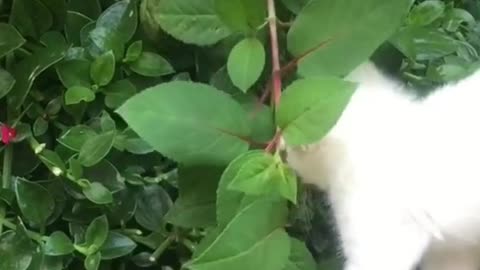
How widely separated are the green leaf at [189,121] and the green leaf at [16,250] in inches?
4.8

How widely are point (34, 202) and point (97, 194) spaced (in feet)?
0.12

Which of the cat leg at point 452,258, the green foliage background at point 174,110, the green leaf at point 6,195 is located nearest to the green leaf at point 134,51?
the green foliage background at point 174,110

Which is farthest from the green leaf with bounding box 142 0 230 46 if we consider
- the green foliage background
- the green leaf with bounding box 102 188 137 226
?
the green leaf with bounding box 102 188 137 226

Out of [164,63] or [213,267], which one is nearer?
[213,267]

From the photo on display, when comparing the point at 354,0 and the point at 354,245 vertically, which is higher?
the point at 354,0

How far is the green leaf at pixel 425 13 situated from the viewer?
1.96ft

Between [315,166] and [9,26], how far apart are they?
0.19 metres

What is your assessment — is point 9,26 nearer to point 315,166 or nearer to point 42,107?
point 42,107

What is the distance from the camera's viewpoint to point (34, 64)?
0.58 meters

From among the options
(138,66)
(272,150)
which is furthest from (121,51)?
(272,150)

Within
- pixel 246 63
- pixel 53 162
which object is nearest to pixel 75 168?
pixel 53 162

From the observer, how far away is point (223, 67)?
585 mm

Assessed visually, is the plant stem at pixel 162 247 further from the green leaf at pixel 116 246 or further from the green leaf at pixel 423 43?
the green leaf at pixel 423 43

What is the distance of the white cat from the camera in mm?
532
